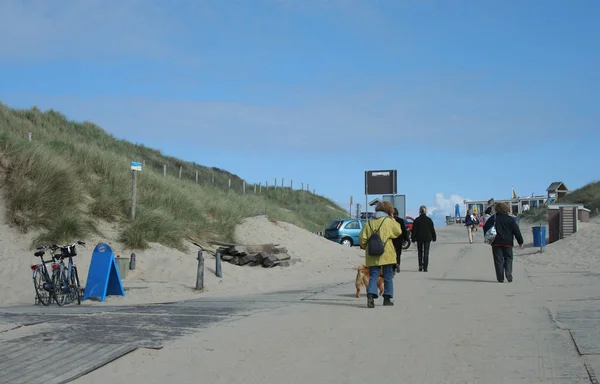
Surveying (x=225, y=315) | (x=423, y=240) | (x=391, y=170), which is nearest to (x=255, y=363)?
(x=225, y=315)

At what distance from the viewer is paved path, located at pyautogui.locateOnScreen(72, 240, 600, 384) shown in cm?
630

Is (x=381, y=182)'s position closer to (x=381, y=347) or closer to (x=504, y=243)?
(x=504, y=243)

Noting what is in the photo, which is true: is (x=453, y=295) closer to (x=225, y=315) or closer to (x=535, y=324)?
(x=535, y=324)

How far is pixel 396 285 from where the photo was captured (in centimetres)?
1474

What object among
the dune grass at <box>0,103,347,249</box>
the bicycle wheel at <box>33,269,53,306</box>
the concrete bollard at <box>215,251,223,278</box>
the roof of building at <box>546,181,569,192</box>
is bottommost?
the bicycle wheel at <box>33,269,53,306</box>

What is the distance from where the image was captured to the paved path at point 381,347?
20.7ft

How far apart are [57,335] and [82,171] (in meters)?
15.0

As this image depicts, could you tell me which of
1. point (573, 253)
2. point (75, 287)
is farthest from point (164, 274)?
point (573, 253)

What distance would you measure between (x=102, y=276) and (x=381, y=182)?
22.8 meters

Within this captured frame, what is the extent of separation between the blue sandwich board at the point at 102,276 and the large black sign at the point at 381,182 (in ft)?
71.9

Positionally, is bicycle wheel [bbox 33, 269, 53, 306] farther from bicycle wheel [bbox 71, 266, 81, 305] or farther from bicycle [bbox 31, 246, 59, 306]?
bicycle wheel [bbox 71, 266, 81, 305]

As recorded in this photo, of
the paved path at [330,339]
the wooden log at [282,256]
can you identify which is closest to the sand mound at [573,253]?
the wooden log at [282,256]

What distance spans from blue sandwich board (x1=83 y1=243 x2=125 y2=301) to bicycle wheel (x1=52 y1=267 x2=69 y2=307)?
70 cm

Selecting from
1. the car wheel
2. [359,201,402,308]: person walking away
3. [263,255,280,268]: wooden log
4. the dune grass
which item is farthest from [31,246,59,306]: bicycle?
the car wheel
